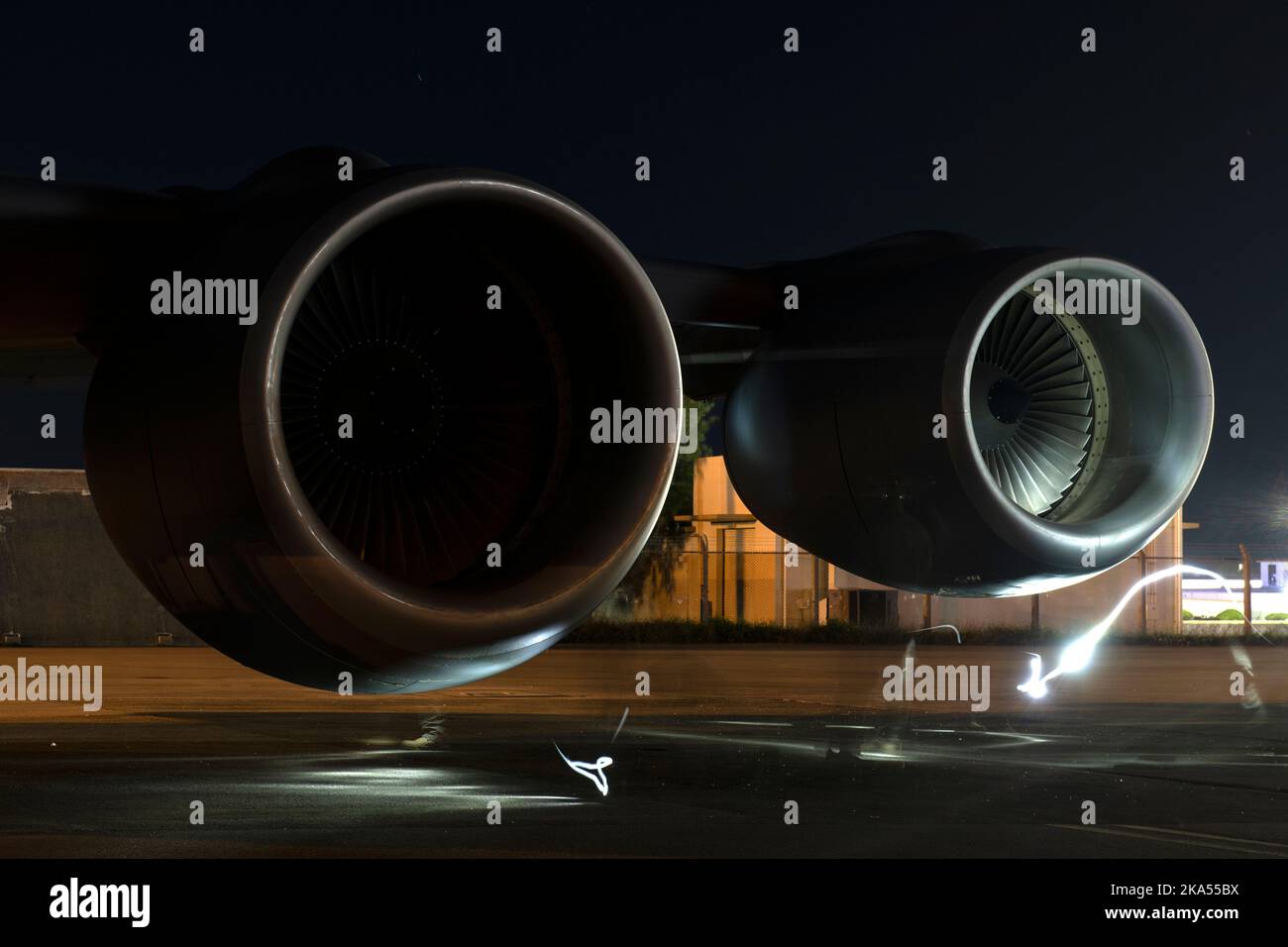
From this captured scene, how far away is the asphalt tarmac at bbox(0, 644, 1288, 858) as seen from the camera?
736 cm

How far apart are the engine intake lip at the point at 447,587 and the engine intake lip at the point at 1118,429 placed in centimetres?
194

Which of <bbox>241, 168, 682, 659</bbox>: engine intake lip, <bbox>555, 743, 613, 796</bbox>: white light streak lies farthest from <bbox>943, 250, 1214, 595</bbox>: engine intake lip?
<bbox>555, 743, 613, 796</bbox>: white light streak

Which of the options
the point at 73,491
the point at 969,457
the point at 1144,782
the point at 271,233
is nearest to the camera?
the point at 271,233

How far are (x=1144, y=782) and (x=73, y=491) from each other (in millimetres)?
23807

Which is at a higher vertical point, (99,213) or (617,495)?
(99,213)

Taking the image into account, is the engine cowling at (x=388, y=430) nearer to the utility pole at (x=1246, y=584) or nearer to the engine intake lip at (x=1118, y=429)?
the engine intake lip at (x=1118, y=429)

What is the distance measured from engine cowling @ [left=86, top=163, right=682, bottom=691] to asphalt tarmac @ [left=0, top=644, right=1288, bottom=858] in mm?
1018

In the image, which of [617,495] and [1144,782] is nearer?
[617,495]

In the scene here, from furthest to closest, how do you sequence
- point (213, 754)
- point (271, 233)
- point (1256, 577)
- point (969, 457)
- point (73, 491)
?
point (1256, 577) → point (73, 491) → point (213, 754) → point (969, 457) → point (271, 233)

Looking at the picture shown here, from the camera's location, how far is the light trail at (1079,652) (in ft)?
67.5

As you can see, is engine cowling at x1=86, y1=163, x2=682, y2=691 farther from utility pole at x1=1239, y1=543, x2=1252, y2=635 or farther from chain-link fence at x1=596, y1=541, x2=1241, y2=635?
chain-link fence at x1=596, y1=541, x2=1241, y2=635

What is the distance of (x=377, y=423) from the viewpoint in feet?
23.8
